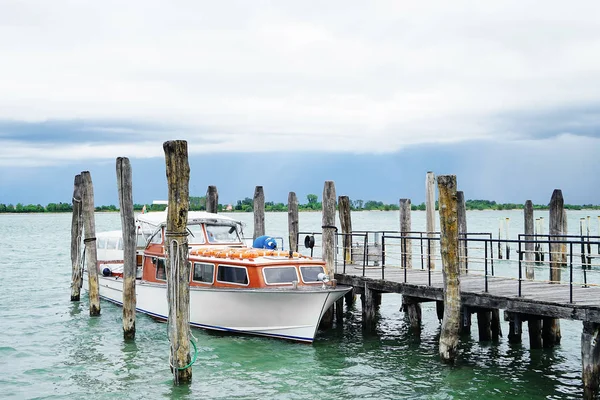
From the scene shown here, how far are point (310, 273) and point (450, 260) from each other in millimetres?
4790

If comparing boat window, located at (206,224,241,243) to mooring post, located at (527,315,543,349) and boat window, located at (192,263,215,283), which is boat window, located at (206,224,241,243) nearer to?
boat window, located at (192,263,215,283)

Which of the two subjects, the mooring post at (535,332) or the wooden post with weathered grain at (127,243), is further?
the wooden post with weathered grain at (127,243)

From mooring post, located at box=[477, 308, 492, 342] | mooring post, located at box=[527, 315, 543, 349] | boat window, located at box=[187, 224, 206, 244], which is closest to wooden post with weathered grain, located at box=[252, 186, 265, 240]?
boat window, located at box=[187, 224, 206, 244]

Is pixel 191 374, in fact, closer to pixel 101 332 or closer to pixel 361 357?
pixel 361 357

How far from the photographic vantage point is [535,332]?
17.4m

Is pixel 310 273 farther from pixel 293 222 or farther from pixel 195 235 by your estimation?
pixel 293 222

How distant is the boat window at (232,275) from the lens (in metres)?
18.3

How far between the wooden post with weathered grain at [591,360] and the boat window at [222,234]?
1230 cm

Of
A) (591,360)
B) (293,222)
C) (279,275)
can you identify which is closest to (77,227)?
(293,222)

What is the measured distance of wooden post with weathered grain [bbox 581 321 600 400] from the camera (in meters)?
12.6

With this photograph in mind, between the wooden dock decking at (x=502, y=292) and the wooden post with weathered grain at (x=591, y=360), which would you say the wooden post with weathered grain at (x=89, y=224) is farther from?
the wooden post with weathered grain at (x=591, y=360)

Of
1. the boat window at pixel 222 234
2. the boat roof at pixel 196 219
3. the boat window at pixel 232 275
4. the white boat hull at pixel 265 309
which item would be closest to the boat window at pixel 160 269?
the boat roof at pixel 196 219

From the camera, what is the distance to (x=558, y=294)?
1495 centimetres

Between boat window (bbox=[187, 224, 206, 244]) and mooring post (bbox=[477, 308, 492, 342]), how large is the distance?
8729 millimetres
